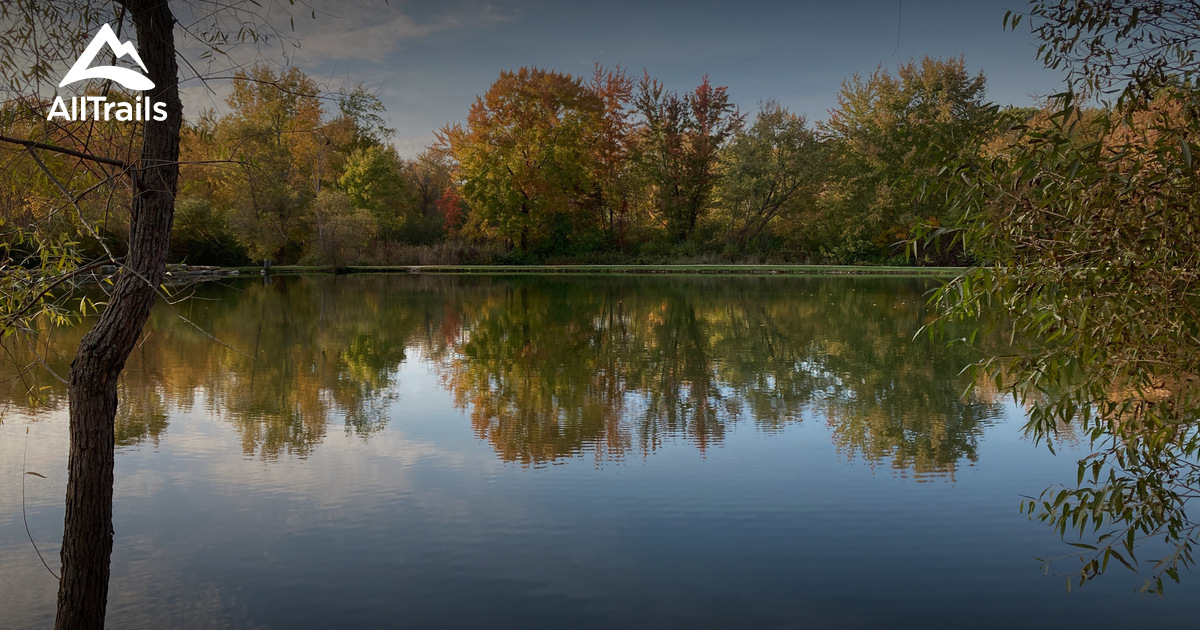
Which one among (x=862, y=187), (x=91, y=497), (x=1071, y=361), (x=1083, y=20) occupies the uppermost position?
(x=862, y=187)

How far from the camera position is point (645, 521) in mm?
5078

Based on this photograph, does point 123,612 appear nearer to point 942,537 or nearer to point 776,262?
point 942,537

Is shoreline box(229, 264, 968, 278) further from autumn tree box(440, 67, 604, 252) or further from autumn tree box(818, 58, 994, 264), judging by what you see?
autumn tree box(440, 67, 604, 252)

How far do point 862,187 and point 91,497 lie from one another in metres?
37.7

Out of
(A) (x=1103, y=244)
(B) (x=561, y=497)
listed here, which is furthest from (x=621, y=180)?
(A) (x=1103, y=244)

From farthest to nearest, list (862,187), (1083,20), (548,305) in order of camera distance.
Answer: (862,187)
(548,305)
(1083,20)

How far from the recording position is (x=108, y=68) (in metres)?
3.66

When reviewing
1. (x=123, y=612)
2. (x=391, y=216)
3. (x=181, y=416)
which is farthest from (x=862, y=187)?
(x=123, y=612)

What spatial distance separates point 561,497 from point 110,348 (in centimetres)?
292

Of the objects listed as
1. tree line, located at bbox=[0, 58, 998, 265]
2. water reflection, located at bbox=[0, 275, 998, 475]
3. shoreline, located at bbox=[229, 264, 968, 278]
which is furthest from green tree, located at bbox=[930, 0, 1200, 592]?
tree line, located at bbox=[0, 58, 998, 265]

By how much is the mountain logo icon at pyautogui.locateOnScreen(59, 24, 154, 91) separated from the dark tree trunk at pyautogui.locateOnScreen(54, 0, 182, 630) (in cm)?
5

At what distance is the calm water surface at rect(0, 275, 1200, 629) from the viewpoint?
4.02 m

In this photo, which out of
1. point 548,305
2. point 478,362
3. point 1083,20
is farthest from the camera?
point 548,305

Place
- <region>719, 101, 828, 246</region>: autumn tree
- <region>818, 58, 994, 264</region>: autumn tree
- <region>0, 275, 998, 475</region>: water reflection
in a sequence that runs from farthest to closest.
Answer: <region>719, 101, 828, 246</region>: autumn tree, <region>818, 58, 994, 264</region>: autumn tree, <region>0, 275, 998, 475</region>: water reflection
